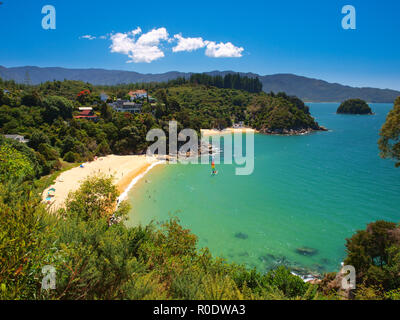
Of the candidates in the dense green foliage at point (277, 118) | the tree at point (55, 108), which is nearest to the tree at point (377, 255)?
the tree at point (55, 108)

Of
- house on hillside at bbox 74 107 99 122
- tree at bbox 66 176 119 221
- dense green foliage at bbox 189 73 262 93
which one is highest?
dense green foliage at bbox 189 73 262 93

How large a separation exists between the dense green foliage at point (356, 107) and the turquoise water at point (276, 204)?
494 feet

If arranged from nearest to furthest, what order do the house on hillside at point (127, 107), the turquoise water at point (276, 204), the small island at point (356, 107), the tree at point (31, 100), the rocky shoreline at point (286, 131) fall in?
the turquoise water at point (276, 204)
the tree at point (31, 100)
the house on hillside at point (127, 107)
the rocky shoreline at point (286, 131)
the small island at point (356, 107)

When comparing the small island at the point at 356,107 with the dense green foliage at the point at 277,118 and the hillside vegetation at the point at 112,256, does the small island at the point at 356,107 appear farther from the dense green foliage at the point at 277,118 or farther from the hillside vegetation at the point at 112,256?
the hillside vegetation at the point at 112,256

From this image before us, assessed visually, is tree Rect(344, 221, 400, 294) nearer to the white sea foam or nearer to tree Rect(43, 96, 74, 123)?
the white sea foam

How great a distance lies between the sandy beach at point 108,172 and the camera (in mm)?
30923

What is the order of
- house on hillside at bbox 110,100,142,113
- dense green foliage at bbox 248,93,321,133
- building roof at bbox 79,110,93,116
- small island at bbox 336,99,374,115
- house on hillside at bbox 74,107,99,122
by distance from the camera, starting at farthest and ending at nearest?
small island at bbox 336,99,374,115, dense green foliage at bbox 248,93,321,133, house on hillside at bbox 110,100,142,113, building roof at bbox 79,110,93,116, house on hillside at bbox 74,107,99,122

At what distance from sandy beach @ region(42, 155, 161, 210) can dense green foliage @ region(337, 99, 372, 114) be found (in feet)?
607

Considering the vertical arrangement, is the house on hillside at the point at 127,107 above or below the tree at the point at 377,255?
above

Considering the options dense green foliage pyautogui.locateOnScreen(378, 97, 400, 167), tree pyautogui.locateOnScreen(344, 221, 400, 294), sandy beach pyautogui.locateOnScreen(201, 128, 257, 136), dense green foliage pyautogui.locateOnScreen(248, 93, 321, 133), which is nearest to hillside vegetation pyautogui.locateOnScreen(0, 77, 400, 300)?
tree pyautogui.locateOnScreen(344, 221, 400, 294)

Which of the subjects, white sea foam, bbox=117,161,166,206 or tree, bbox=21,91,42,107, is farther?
tree, bbox=21,91,42,107

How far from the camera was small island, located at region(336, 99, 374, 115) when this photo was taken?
577 feet

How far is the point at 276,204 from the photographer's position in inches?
1281
